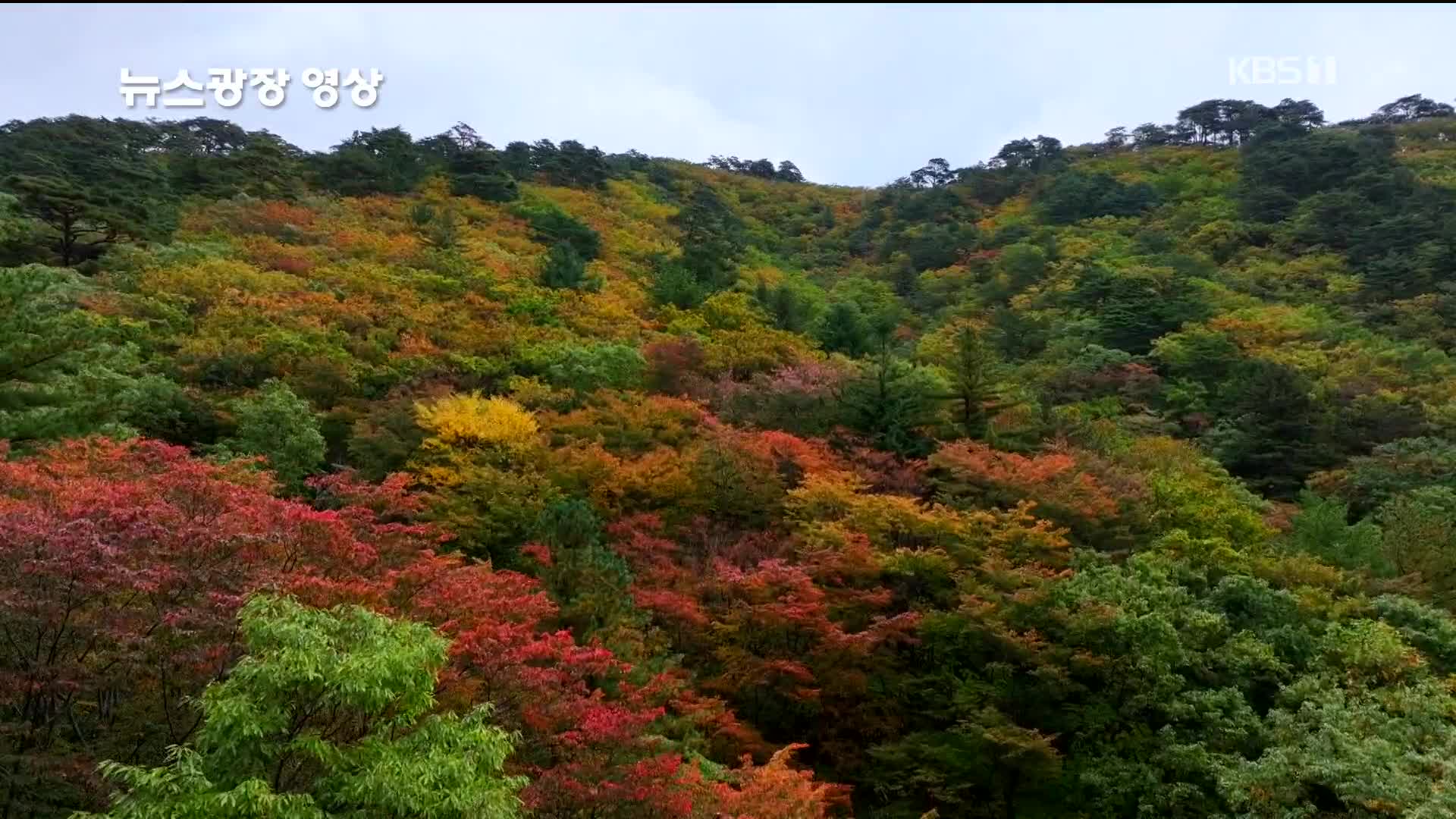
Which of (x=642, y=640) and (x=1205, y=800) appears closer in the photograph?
(x=1205, y=800)

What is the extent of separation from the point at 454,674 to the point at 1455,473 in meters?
21.1

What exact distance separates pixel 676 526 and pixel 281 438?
714 cm

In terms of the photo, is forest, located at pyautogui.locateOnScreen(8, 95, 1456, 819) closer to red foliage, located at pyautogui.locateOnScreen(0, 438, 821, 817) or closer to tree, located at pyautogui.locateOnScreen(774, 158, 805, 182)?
red foliage, located at pyautogui.locateOnScreen(0, 438, 821, 817)

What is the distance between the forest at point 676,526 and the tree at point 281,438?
84 mm

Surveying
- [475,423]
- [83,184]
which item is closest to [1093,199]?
[475,423]

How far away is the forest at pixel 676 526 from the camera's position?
8344 mm

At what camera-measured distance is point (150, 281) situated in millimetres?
23844

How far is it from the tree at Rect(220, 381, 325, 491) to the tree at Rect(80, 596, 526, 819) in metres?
10.7

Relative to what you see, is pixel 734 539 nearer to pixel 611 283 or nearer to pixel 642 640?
pixel 642 640

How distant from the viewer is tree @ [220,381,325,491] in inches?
682

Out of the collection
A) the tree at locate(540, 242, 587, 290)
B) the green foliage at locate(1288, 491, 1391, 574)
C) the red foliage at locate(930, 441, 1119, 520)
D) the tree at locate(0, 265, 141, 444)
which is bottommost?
the green foliage at locate(1288, 491, 1391, 574)

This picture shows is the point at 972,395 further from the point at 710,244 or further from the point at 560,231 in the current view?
the point at 560,231

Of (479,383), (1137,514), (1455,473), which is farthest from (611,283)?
(1455,473)

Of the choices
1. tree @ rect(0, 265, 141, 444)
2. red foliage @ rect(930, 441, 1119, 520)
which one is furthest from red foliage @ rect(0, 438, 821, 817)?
red foliage @ rect(930, 441, 1119, 520)
